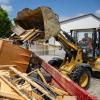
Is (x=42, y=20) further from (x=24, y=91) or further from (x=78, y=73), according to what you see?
(x=24, y=91)

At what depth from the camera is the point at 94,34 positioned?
1278 cm

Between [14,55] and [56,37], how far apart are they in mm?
2004

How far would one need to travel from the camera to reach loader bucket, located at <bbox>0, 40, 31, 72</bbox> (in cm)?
933

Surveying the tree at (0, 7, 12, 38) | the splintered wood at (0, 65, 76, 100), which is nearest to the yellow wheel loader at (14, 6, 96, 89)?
the splintered wood at (0, 65, 76, 100)

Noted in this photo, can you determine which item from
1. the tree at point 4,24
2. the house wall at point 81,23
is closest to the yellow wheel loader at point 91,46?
the house wall at point 81,23

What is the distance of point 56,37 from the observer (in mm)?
11047

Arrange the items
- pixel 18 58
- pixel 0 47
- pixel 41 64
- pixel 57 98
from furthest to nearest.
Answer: pixel 41 64 < pixel 18 58 < pixel 0 47 < pixel 57 98

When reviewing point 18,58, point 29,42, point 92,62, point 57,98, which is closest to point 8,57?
point 18,58

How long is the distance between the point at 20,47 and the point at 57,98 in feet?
10.1

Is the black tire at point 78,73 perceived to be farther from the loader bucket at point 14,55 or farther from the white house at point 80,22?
the white house at point 80,22

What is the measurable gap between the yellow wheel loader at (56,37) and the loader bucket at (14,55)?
50 cm

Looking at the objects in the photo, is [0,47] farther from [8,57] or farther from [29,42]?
[29,42]

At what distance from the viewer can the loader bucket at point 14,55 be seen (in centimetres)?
933

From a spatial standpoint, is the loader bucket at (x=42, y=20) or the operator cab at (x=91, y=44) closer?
the loader bucket at (x=42, y=20)
